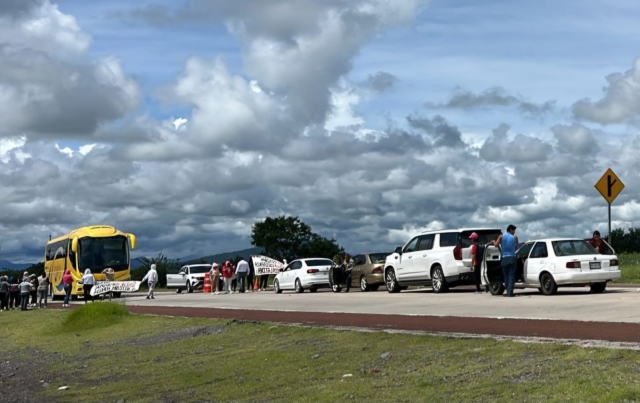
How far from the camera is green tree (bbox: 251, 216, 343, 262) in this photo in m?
96.1

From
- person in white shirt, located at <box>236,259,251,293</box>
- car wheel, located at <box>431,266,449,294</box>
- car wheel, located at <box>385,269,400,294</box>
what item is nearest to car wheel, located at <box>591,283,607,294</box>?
car wheel, located at <box>431,266,449,294</box>

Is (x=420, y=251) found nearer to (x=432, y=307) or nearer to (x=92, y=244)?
(x=432, y=307)

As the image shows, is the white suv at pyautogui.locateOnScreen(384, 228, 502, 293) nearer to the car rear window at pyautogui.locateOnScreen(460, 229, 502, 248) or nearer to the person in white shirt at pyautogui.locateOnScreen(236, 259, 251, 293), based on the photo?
the car rear window at pyautogui.locateOnScreen(460, 229, 502, 248)

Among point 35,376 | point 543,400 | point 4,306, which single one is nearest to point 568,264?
point 35,376

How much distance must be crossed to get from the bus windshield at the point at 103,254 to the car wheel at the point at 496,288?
26.8 m

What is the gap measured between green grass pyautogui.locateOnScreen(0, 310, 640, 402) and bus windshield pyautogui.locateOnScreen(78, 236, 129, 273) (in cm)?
2485

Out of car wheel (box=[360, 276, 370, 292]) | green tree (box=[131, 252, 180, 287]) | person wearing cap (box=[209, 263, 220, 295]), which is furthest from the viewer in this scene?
green tree (box=[131, 252, 180, 287])

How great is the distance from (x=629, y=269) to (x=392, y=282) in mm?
10673

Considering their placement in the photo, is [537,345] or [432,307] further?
[432,307]

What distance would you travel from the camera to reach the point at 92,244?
49469 millimetres

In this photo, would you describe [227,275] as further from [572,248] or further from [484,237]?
[572,248]

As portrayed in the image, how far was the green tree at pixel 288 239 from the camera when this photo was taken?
9612 cm

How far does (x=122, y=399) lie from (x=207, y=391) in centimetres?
134

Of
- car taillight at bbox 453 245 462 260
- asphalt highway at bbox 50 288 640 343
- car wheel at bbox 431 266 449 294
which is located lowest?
asphalt highway at bbox 50 288 640 343
